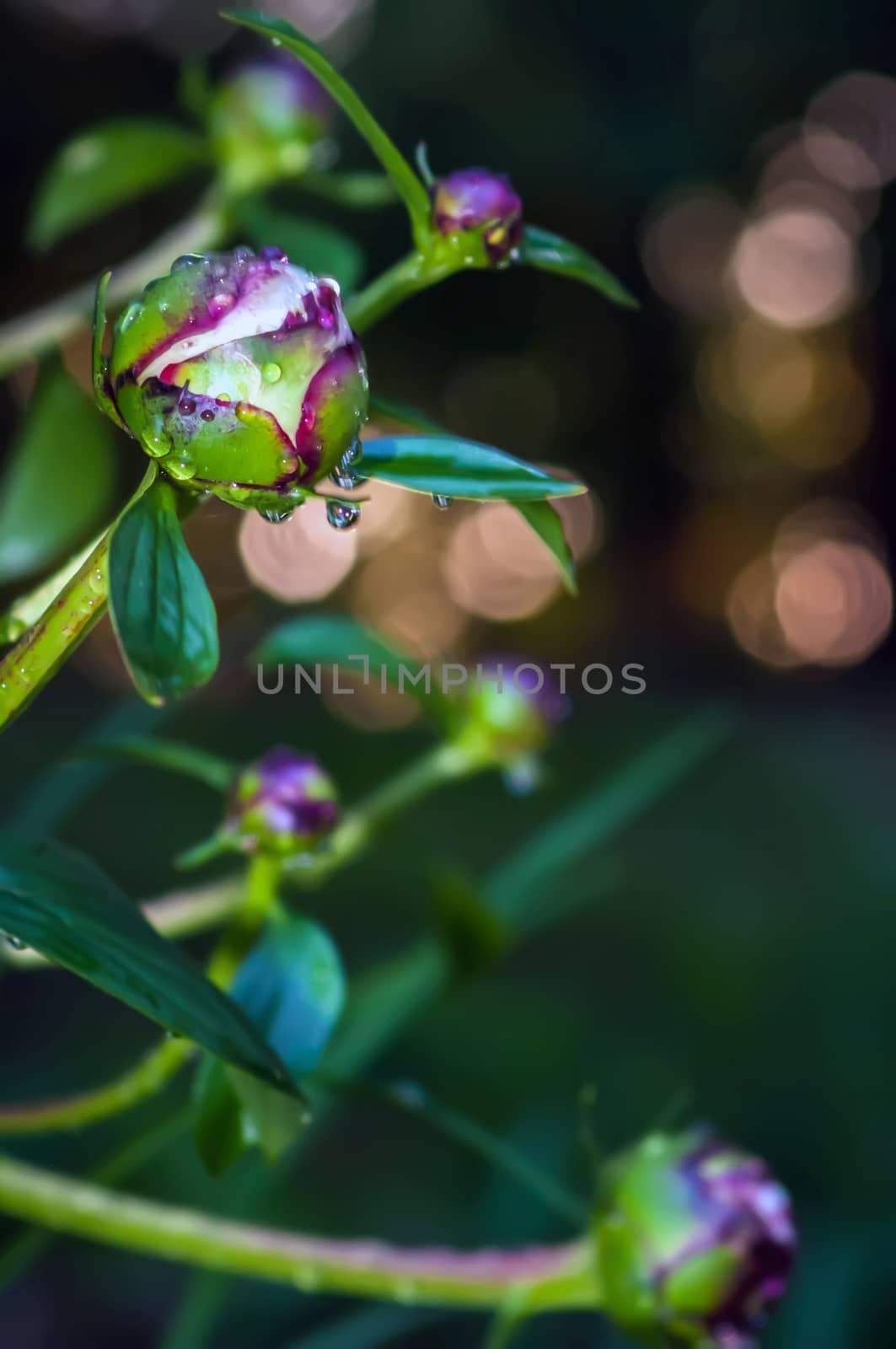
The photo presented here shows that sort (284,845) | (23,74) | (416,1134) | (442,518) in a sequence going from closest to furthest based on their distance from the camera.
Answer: (284,845), (416,1134), (23,74), (442,518)

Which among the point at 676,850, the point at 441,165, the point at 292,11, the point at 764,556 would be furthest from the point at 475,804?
the point at 764,556

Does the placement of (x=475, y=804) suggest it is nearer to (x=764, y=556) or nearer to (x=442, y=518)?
(x=442, y=518)

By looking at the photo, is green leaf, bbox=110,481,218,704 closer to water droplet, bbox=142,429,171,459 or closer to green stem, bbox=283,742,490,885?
water droplet, bbox=142,429,171,459

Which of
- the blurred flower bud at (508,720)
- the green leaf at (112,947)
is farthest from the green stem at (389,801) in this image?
the green leaf at (112,947)

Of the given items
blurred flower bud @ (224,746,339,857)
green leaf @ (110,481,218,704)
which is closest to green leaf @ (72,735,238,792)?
blurred flower bud @ (224,746,339,857)

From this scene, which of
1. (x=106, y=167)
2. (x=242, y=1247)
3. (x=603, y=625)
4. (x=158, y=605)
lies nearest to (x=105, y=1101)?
(x=242, y=1247)

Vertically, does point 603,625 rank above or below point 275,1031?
below

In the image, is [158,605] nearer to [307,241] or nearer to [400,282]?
[400,282]

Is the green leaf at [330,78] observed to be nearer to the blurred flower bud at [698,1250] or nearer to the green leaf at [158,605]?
the green leaf at [158,605]
